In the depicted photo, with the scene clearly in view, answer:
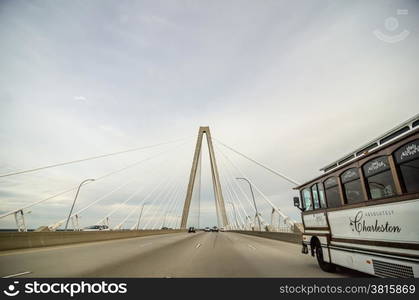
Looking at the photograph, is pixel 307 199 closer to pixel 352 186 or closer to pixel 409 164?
pixel 352 186

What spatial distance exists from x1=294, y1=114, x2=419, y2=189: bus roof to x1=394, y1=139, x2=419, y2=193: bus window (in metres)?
0.28

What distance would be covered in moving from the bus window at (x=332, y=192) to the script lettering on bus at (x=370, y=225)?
927 mm

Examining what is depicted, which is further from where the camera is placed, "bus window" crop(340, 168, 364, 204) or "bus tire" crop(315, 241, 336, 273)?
"bus tire" crop(315, 241, 336, 273)

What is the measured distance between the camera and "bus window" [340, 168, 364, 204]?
6516mm

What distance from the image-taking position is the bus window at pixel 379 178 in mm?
5430

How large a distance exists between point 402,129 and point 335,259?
4313mm

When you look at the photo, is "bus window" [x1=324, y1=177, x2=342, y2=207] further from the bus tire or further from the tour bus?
the bus tire

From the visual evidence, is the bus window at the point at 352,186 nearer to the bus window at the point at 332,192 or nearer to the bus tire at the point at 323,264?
the bus window at the point at 332,192

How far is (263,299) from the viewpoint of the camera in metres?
4.82

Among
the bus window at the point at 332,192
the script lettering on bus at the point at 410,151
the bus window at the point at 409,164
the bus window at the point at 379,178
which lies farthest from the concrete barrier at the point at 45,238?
the script lettering on bus at the point at 410,151

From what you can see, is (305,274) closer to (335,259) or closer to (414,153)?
(335,259)

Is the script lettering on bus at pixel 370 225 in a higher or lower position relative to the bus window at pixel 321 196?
lower

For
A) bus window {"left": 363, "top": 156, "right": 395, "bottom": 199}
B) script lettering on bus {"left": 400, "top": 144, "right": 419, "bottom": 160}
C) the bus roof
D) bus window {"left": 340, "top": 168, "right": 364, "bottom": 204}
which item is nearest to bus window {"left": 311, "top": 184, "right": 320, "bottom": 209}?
the bus roof

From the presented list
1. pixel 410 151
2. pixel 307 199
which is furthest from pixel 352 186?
pixel 307 199
